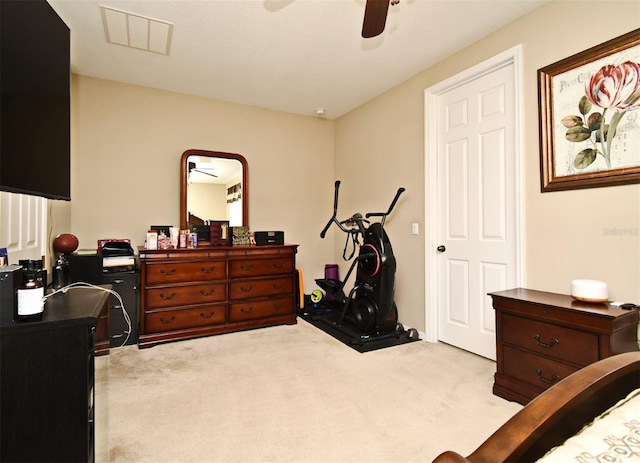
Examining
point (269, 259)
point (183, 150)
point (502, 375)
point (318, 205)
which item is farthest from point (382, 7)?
point (318, 205)

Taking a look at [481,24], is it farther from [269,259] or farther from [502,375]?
[269,259]

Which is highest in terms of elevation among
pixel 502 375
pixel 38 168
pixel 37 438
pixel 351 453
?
pixel 38 168

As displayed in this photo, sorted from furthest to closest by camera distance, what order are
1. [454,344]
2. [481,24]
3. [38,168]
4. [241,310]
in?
[241,310], [454,344], [481,24], [38,168]

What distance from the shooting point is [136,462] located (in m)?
1.62

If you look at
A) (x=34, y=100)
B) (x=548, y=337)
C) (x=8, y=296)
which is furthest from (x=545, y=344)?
(x=34, y=100)

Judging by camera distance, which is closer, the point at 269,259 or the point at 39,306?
the point at 39,306

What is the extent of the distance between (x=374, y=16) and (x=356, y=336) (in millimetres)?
2723

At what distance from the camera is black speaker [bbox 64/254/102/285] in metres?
2.82

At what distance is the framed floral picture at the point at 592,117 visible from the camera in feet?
6.64

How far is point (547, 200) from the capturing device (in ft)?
7.97

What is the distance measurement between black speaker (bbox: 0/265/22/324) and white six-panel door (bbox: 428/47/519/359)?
2.95 m

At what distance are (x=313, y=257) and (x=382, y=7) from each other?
11.8 ft

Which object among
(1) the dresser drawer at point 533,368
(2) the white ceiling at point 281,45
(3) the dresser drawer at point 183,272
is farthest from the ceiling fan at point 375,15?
(3) the dresser drawer at point 183,272

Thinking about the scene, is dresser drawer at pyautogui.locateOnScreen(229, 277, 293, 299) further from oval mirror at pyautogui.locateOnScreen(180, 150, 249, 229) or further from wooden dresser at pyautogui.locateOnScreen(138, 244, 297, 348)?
oval mirror at pyautogui.locateOnScreen(180, 150, 249, 229)
